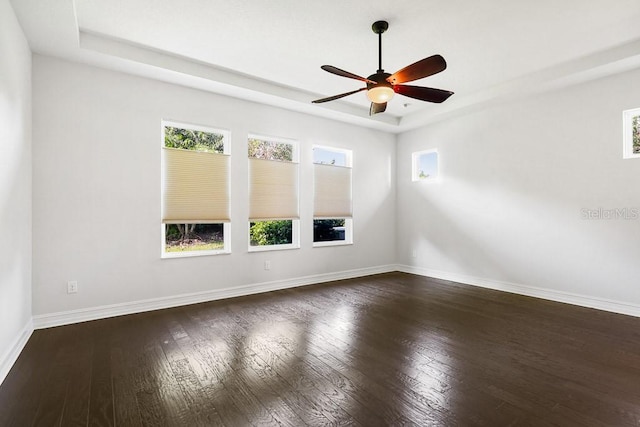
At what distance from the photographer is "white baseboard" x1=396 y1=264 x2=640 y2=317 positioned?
12.7 feet

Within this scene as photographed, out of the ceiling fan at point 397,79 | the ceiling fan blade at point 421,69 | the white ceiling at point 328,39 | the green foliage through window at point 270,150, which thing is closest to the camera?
the ceiling fan blade at point 421,69

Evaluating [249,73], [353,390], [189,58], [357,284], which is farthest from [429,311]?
[189,58]

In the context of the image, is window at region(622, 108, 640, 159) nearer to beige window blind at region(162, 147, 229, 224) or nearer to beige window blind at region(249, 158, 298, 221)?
beige window blind at region(249, 158, 298, 221)

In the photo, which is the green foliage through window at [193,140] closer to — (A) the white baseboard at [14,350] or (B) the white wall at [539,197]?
(A) the white baseboard at [14,350]

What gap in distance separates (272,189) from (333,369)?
3072 mm

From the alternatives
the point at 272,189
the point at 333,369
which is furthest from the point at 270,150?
the point at 333,369

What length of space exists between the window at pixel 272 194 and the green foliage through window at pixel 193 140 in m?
0.50

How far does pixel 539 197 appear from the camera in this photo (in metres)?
4.58

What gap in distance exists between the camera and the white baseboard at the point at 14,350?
2.37 meters

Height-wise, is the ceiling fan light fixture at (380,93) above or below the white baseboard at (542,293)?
above

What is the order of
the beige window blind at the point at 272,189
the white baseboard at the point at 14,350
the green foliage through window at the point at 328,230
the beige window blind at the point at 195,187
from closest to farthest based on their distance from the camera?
the white baseboard at the point at 14,350, the beige window blind at the point at 195,187, the beige window blind at the point at 272,189, the green foliage through window at the point at 328,230

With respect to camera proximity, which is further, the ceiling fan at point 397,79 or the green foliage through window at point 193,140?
the green foliage through window at point 193,140

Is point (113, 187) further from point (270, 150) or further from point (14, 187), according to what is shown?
point (270, 150)

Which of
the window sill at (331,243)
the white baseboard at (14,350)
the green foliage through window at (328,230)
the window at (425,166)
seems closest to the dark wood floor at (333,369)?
the white baseboard at (14,350)
